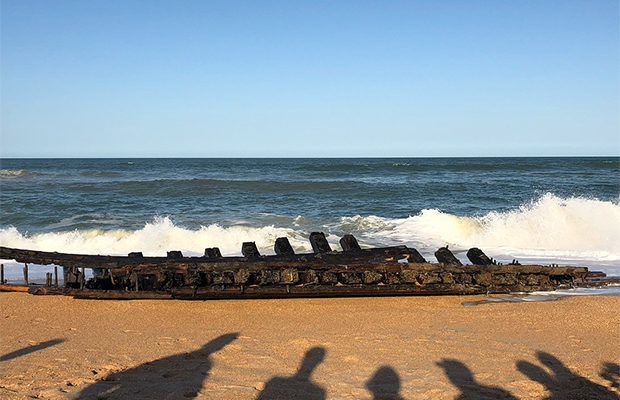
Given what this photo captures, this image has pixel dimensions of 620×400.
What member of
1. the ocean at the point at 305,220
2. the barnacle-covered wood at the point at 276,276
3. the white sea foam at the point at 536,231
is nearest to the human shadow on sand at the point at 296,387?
the barnacle-covered wood at the point at 276,276

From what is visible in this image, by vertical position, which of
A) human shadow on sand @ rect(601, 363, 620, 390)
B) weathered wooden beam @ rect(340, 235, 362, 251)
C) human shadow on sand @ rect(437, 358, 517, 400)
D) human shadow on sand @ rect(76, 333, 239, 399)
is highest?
weathered wooden beam @ rect(340, 235, 362, 251)

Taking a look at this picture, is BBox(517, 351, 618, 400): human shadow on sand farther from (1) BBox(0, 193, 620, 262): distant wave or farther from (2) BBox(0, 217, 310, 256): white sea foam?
(2) BBox(0, 217, 310, 256): white sea foam

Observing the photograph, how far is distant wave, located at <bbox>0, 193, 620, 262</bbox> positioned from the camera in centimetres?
1300

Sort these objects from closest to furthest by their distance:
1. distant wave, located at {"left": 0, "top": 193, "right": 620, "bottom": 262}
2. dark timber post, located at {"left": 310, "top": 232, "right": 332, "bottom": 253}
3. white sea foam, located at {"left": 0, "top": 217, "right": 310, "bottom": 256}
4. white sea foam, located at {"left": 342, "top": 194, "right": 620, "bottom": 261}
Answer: dark timber post, located at {"left": 310, "top": 232, "right": 332, "bottom": 253}
white sea foam, located at {"left": 342, "top": 194, "right": 620, "bottom": 261}
distant wave, located at {"left": 0, "top": 193, "right": 620, "bottom": 262}
white sea foam, located at {"left": 0, "top": 217, "right": 310, "bottom": 256}

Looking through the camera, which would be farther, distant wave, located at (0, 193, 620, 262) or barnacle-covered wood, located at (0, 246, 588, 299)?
distant wave, located at (0, 193, 620, 262)

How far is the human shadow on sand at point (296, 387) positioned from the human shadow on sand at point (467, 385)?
109 cm

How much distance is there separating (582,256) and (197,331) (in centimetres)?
949

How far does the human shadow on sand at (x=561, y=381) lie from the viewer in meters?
4.07

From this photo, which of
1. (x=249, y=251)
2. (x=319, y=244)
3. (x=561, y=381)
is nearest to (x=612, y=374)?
(x=561, y=381)

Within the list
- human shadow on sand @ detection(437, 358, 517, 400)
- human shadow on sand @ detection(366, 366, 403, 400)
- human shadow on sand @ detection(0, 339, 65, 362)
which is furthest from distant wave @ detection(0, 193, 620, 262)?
human shadow on sand @ detection(366, 366, 403, 400)

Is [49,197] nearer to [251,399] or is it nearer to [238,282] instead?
[238,282]

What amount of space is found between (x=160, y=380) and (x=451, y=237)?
12.1m

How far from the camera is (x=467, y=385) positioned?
4.23m

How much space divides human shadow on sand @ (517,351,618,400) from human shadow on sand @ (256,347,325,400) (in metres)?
1.78
